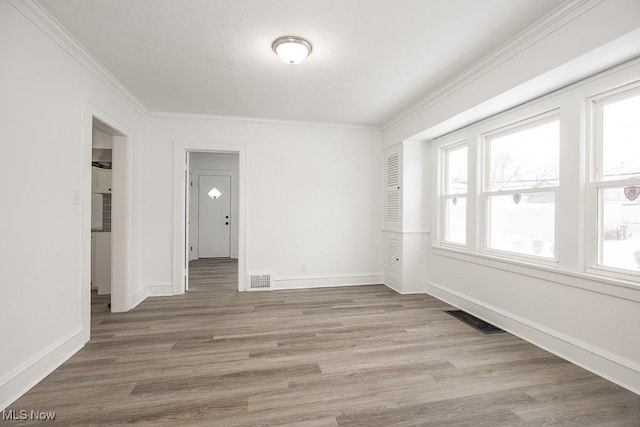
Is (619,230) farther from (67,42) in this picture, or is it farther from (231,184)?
(231,184)

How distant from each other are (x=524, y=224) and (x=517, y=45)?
1.71 m

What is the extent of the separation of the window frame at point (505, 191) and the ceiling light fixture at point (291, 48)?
90.4 inches

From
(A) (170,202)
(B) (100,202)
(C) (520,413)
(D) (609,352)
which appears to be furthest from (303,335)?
(B) (100,202)

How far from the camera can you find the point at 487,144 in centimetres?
355

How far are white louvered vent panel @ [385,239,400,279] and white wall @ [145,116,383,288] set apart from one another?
24 centimetres

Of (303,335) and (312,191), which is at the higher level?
(312,191)

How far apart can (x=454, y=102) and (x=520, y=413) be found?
9.38ft

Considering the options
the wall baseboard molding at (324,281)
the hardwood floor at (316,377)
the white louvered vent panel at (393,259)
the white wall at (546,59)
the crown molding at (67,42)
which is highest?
the crown molding at (67,42)

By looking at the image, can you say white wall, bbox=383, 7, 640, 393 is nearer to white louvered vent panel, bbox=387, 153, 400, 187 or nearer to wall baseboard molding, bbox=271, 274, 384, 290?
white louvered vent panel, bbox=387, 153, 400, 187

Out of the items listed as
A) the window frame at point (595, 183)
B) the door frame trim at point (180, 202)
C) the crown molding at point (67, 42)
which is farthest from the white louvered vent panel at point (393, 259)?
the crown molding at point (67, 42)

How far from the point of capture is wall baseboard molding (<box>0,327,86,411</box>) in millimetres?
1874

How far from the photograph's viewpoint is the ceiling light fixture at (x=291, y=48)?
2477mm

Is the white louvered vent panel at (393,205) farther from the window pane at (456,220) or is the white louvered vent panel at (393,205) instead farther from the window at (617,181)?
the window at (617,181)

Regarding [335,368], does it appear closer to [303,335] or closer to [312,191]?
[303,335]
